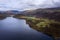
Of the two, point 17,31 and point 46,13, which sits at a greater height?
point 46,13

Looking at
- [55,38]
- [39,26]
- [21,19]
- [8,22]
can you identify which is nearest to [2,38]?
[8,22]

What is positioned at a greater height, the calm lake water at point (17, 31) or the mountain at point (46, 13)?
the mountain at point (46, 13)

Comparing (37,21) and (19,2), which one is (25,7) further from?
(37,21)

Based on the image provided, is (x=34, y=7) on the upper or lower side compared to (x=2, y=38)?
upper

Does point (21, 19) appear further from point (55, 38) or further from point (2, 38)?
point (55, 38)

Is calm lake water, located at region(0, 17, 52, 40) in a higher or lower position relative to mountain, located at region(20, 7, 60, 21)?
lower

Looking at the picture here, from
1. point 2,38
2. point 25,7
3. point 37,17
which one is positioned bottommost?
point 2,38

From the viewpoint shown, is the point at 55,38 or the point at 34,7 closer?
the point at 55,38
